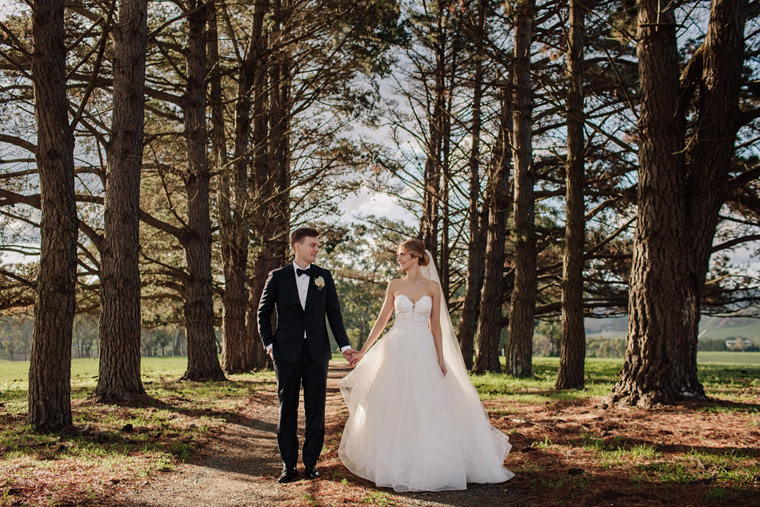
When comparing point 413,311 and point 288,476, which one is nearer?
point 288,476

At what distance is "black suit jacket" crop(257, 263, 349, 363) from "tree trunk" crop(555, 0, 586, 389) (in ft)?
23.9

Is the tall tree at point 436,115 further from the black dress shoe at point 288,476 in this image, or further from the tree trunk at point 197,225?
the black dress shoe at point 288,476

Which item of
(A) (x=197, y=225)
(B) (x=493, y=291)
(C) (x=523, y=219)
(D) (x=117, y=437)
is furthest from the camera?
(B) (x=493, y=291)

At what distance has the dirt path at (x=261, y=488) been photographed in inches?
191

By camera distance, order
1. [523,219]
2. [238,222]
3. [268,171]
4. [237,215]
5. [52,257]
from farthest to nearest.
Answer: [268,171] → [237,215] → [238,222] → [523,219] → [52,257]

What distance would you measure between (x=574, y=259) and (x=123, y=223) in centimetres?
859

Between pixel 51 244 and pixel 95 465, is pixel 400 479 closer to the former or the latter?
pixel 95 465

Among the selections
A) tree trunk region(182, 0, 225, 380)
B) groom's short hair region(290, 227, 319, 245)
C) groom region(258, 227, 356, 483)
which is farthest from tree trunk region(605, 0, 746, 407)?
tree trunk region(182, 0, 225, 380)

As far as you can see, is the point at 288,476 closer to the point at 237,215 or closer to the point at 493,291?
the point at 237,215

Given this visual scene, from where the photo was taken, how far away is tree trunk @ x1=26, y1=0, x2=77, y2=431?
24.7 feet

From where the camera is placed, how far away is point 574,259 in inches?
471

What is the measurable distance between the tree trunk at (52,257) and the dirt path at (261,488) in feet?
7.14

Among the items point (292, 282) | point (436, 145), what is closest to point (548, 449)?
point (292, 282)

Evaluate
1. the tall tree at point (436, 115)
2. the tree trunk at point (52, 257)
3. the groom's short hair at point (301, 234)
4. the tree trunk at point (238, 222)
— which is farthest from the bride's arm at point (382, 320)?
the tree trunk at point (238, 222)
